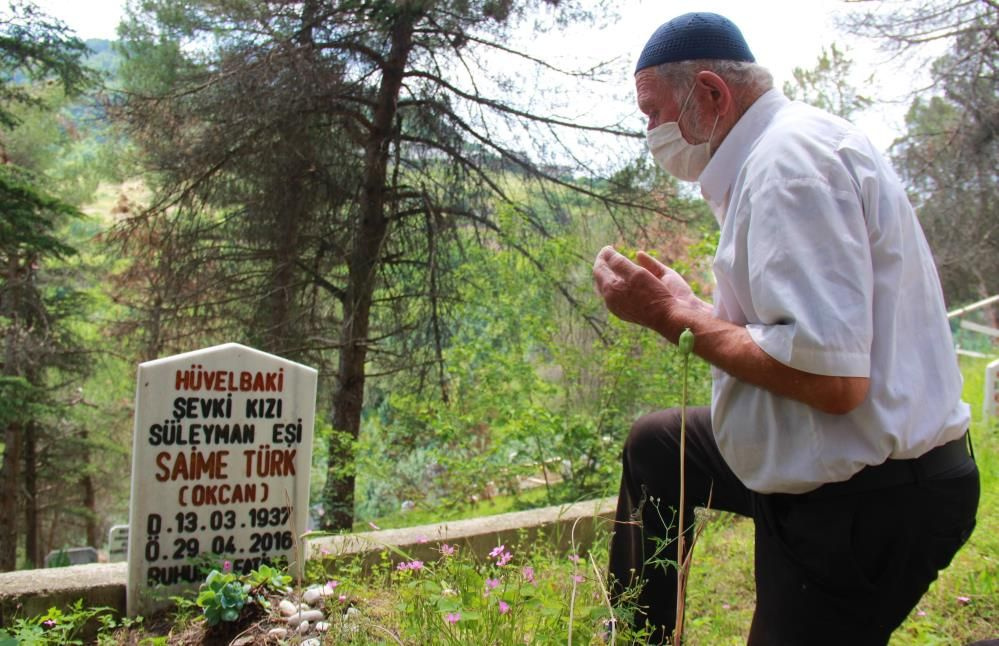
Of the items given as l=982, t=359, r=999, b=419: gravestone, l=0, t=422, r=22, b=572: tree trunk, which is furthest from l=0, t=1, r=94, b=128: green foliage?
l=982, t=359, r=999, b=419: gravestone

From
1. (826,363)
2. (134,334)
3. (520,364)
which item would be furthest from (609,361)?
(134,334)

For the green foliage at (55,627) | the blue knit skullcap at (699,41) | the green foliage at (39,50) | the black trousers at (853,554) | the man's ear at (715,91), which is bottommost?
the green foliage at (55,627)

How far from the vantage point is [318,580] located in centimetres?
299

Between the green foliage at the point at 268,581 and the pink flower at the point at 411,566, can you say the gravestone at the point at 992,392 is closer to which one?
the pink flower at the point at 411,566

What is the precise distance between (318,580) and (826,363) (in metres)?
2.20

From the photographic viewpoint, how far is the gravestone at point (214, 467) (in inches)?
115

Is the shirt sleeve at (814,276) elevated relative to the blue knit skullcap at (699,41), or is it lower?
lower

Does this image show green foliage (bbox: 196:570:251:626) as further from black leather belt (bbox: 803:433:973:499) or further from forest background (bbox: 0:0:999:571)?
forest background (bbox: 0:0:999:571)

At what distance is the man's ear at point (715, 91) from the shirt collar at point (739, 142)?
46 millimetres

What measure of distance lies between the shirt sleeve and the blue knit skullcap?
0.46m

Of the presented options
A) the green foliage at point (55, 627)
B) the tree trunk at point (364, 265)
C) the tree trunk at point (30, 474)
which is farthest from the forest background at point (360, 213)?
the tree trunk at point (30, 474)

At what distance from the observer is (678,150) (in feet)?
6.39

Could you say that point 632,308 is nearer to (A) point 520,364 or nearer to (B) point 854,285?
(B) point 854,285

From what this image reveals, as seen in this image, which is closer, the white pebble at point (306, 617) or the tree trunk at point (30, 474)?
the white pebble at point (306, 617)
